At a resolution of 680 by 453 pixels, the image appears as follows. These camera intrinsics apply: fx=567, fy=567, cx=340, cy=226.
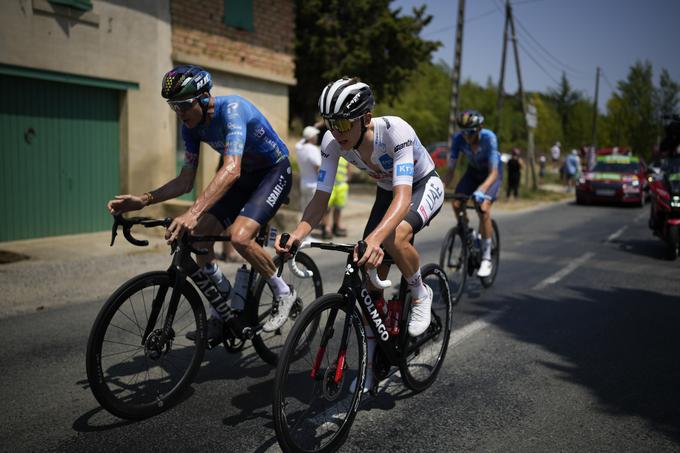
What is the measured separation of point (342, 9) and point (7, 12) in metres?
16.5

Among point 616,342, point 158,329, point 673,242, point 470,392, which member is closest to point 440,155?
point 673,242

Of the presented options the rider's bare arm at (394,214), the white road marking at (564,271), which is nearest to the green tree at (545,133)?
the white road marking at (564,271)

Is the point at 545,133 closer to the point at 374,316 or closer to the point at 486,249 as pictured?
the point at 486,249

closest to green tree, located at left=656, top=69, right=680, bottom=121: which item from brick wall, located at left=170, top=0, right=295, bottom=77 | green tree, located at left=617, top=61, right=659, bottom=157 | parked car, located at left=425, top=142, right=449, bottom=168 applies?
green tree, located at left=617, top=61, right=659, bottom=157

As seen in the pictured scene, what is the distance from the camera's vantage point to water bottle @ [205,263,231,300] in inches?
158

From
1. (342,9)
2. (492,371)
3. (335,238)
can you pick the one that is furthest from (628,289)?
(342,9)

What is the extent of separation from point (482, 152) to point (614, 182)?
16402 mm

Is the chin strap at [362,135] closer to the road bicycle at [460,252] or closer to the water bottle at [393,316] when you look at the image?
the water bottle at [393,316]

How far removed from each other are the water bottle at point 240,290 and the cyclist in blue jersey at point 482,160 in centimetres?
341

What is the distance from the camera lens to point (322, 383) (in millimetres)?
3178

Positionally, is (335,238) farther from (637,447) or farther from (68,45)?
(637,447)

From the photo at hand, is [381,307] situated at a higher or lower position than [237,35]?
lower

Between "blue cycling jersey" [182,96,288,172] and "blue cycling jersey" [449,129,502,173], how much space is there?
342cm

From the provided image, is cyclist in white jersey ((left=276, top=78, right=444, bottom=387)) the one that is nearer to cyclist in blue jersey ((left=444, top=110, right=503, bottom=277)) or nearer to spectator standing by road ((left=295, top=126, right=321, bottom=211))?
cyclist in blue jersey ((left=444, top=110, right=503, bottom=277))
